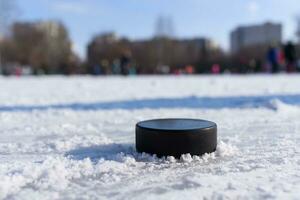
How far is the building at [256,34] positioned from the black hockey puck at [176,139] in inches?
3661

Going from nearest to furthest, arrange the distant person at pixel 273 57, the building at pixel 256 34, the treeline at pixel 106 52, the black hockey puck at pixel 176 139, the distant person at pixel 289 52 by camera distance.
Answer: the black hockey puck at pixel 176 139 < the distant person at pixel 273 57 < the distant person at pixel 289 52 < the treeline at pixel 106 52 < the building at pixel 256 34

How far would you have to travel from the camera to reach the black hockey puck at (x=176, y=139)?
14.0ft

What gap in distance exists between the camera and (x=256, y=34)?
336ft

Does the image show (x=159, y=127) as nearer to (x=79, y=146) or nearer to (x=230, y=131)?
(x=79, y=146)

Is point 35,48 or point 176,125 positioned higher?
point 35,48

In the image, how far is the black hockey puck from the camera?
425cm

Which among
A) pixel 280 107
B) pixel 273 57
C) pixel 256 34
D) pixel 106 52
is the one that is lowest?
pixel 280 107

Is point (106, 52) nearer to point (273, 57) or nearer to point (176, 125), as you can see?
point (273, 57)

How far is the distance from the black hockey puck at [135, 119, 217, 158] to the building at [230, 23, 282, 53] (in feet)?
305

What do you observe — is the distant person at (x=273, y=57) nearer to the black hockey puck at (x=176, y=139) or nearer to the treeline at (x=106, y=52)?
the black hockey puck at (x=176, y=139)

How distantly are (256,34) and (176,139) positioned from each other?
103 metres

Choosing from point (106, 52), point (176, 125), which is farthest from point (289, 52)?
point (106, 52)

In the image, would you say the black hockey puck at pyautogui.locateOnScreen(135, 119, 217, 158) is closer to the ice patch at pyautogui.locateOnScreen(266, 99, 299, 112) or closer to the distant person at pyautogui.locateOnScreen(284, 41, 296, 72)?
the ice patch at pyautogui.locateOnScreen(266, 99, 299, 112)

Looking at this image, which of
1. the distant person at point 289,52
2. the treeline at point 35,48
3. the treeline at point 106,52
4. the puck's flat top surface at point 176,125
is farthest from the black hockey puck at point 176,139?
the treeline at point 35,48
